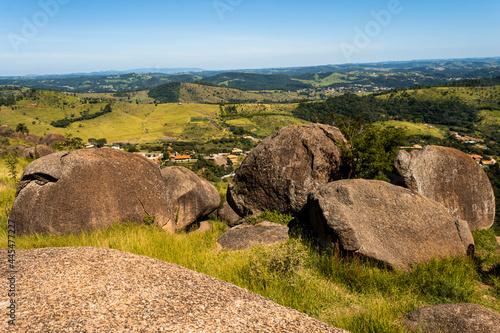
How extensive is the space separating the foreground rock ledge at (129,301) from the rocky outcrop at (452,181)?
1208 centimetres

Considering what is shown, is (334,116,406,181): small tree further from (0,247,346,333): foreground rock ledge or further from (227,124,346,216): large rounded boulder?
(0,247,346,333): foreground rock ledge

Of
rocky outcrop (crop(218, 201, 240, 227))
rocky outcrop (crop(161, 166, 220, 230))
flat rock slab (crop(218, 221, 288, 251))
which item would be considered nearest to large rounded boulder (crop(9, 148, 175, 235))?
rocky outcrop (crop(161, 166, 220, 230))

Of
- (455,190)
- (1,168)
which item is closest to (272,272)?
(455,190)

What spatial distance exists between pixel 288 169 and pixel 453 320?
9.44 m

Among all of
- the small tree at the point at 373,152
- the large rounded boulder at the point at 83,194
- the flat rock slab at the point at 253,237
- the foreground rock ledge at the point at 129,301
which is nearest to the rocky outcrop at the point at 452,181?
the small tree at the point at 373,152

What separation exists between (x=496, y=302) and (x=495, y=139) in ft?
575

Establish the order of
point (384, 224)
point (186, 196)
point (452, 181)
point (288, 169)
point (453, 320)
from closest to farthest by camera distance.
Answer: point (453, 320)
point (384, 224)
point (288, 169)
point (452, 181)
point (186, 196)

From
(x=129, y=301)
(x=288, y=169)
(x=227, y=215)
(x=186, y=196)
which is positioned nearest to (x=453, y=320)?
(x=129, y=301)

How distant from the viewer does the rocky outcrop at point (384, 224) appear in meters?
9.02

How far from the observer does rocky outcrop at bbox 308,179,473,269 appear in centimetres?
902

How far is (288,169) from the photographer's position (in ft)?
46.5

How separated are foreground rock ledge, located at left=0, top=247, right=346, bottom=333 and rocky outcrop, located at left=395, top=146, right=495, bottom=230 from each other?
12.1 metres

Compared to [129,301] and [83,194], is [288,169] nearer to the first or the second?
[83,194]

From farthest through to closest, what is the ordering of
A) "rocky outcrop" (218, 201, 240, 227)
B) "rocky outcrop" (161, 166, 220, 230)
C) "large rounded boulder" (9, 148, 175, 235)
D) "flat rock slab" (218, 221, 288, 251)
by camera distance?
"rocky outcrop" (218, 201, 240, 227) < "rocky outcrop" (161, 166, 220, 230) < "flat rock slab" (218, 221, 288, 251) < "large rounded boulder" (9, 148, 175, 235)
